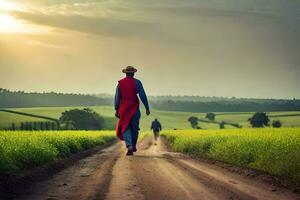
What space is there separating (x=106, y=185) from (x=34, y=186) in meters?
1.66

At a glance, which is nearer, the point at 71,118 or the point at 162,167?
the point at 162,167

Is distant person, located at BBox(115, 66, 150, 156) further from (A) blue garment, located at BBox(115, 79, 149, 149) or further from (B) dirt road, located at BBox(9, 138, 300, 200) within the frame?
(B) dirt road, located at BBox(9, 138, 300, 200)

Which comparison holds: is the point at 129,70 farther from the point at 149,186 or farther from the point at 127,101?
the point at 149,186

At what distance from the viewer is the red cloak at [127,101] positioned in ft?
69.6

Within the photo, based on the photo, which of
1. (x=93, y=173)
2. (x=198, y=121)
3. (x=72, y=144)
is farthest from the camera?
(x=198, y=121)

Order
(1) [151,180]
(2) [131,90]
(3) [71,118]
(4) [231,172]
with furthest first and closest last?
(3) [71,118]
(2) [131,90]
(4) [231,172]
(1) [151,180]

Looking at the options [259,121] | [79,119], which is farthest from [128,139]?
[259,121]

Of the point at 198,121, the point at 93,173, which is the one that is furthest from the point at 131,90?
the point at 198,121

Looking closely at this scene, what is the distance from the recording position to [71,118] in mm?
124812

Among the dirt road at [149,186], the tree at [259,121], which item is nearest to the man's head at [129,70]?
the dirt road at [149,186]

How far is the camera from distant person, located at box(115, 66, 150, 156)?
21188 millimetres

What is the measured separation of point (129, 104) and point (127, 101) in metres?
0.15

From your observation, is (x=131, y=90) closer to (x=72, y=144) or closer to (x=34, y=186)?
(x=72, y=144)

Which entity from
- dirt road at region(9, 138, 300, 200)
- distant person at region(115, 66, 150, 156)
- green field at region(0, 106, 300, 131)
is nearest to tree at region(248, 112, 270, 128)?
green field at region(0, 106, 300, 131)
